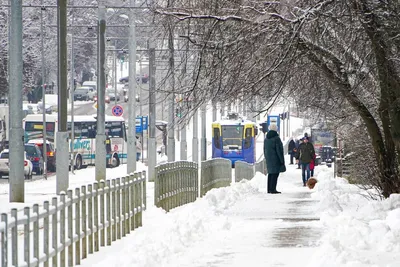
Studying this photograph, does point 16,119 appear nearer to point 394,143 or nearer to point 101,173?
point 394,143

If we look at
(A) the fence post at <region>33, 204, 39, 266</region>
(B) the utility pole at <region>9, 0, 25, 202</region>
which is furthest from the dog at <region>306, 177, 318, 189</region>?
(A) the fence post at <region>33, 204, 39, 266</region>

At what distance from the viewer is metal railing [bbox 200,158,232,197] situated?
29.8 meters

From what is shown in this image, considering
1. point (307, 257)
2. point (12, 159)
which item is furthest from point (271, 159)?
point (307, 257)

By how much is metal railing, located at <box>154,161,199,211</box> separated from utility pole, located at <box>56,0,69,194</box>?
2.95 meters

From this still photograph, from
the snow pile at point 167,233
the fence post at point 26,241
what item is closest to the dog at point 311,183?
the snow pile at point 167,233

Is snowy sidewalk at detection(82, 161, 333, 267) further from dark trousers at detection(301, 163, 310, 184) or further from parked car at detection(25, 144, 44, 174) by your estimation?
parked car at detection(25, 144, 44, 174)

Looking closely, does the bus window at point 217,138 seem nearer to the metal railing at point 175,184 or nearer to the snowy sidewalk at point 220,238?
the metal railing at point 175,184

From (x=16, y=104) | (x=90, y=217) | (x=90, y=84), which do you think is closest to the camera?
(x=90, y=217)

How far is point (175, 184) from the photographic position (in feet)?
77.0

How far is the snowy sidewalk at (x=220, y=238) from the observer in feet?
41.4

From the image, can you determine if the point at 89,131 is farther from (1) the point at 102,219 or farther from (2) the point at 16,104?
(1) the point at 102,219

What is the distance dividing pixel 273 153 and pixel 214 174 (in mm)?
7086

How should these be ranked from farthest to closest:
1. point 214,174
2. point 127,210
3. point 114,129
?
point 114,129 → point 214,174 → point 127,210

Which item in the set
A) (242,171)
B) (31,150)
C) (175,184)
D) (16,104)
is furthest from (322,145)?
(16,104)
